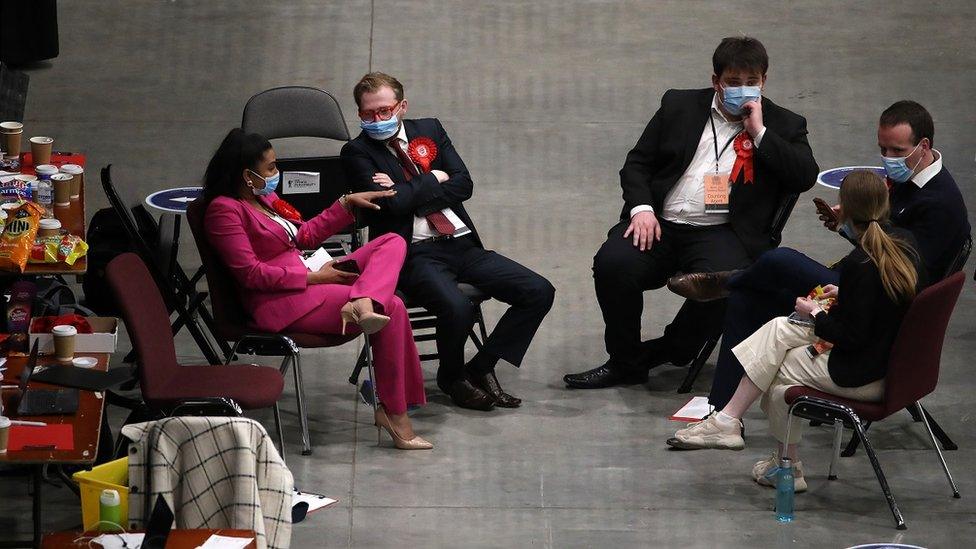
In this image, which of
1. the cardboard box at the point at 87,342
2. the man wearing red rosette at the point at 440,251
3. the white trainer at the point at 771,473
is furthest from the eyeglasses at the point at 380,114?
the white trainer at the point at 771,473

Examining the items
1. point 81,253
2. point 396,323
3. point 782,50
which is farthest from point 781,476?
point 782,50

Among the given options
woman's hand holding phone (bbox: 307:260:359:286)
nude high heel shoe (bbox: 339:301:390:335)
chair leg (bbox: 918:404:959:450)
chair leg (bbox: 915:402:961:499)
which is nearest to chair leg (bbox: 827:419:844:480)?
chair leg (bbox: 915:402:961:499)

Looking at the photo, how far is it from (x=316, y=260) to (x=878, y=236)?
95.1 inches

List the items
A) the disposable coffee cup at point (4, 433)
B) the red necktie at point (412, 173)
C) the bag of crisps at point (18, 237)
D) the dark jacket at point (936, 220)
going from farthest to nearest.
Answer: the red necktie at point (412, 173) → the dark jacket at point (936, 220) → the bag of crisps at point (18, 237) → the disposable coffee cup at point (4, 433)

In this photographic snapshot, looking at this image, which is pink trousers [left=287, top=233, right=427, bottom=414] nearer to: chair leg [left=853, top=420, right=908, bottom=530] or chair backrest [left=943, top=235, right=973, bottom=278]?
chair leg [left=853, top=420, right=908, bottom=530]

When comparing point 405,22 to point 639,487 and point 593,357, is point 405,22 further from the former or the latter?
point 639,487

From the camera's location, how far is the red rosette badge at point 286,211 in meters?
6.73

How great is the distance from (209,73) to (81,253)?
493cm

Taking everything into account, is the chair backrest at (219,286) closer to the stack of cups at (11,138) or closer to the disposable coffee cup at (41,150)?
the disposable coffee cup at (41,150)

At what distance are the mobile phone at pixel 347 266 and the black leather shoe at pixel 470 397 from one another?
71 centimetres

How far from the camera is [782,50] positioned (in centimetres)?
1123

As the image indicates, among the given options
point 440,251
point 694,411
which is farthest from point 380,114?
point 694,411

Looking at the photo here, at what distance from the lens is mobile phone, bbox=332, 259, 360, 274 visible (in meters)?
A: 6.59

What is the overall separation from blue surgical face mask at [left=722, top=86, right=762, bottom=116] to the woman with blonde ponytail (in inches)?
46.5
